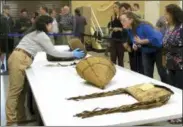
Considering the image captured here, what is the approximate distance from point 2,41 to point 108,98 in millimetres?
4640

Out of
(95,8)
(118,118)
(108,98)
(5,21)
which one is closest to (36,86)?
(108,98)

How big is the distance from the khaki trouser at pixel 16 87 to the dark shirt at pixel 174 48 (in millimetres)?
1346

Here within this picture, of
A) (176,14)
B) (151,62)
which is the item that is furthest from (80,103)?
(151,62)

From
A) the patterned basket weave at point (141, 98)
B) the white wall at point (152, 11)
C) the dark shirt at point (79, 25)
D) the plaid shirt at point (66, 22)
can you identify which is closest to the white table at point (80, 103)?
the patterned basket weave at point (141, 98)

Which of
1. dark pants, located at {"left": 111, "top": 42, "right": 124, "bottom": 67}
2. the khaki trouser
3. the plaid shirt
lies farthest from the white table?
the plaid shirt

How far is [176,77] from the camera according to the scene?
3.00 meters

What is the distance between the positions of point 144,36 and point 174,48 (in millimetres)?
377

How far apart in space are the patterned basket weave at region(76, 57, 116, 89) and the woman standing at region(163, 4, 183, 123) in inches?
32.9

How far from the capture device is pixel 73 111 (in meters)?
Result: 1.74

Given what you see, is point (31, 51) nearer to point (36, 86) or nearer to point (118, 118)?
point (36, 86)

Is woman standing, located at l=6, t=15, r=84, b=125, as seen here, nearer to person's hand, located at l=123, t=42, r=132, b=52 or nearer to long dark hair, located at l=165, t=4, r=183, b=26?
person's hand, located at l=123, t=42, r=132, b=52

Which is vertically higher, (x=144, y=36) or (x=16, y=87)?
(x=144, y=36)

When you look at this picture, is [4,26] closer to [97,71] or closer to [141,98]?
[97,71]

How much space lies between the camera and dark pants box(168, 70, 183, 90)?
2.96 m
